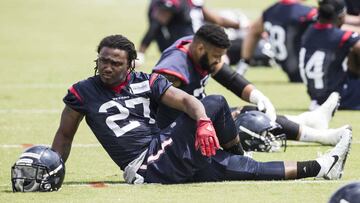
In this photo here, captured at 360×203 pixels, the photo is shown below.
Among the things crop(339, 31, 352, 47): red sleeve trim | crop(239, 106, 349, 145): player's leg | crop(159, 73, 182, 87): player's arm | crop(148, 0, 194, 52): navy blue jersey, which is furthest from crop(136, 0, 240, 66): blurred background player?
crop(159, 73, 182, 87): player's arm

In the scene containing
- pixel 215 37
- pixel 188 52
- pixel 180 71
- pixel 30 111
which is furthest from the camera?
pixel 30 111

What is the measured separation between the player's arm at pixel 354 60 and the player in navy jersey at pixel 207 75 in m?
1.85

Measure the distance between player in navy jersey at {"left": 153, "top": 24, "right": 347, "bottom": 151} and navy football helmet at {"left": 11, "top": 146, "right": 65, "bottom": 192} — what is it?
54.9 inches

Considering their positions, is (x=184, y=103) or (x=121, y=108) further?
(x=121, y=108)

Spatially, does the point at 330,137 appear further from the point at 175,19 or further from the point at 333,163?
the point at 175,19

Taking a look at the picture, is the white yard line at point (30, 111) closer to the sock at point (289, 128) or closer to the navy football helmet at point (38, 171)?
the sock at point (289, 128)

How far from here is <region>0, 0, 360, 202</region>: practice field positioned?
818 cm

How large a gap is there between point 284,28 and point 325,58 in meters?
3.07

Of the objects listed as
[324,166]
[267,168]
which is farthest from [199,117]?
[324,166]

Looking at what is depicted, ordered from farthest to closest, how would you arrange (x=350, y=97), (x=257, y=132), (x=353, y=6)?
(x=353, y=6) → (x=350, y=97) → (x=257, y=132)

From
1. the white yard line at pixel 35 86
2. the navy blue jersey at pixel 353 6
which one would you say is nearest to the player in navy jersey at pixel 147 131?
the navy blue jersey at pixel 353 6

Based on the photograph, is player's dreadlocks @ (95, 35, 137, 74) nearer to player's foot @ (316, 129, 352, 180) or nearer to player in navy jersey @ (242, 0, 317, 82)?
player's foot @ (316, 129, 352, 180)

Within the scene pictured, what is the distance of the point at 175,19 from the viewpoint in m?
18.4

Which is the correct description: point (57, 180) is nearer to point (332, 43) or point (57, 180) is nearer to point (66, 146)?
point (66, 146)
